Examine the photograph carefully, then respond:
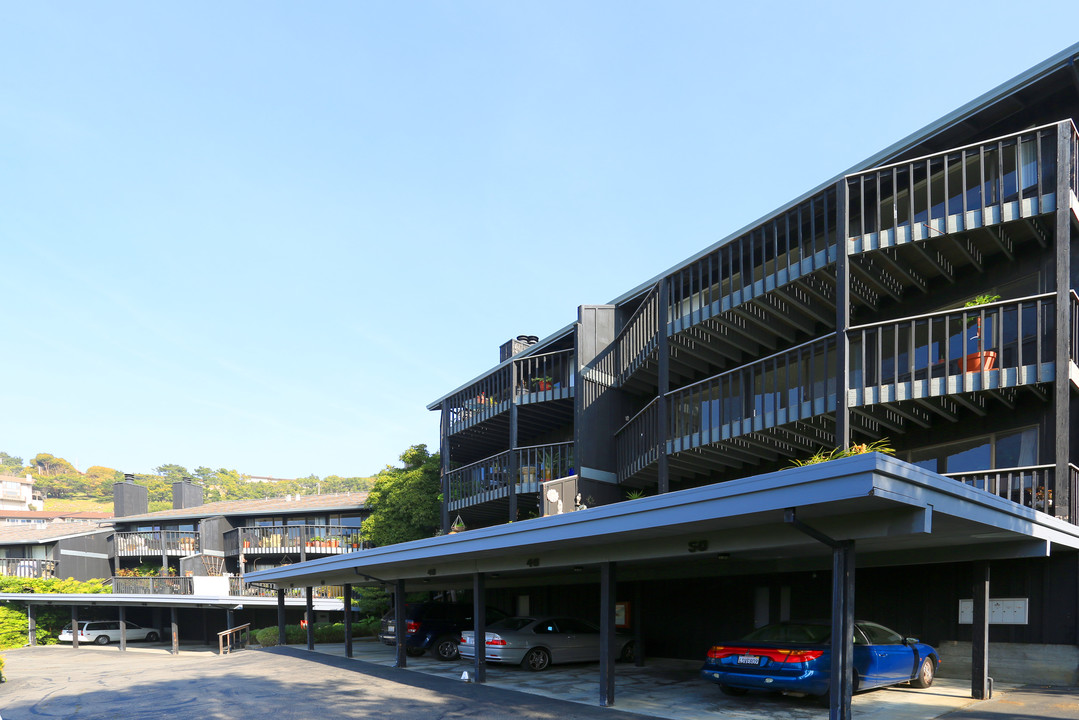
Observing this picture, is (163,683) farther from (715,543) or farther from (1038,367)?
(1038,367)

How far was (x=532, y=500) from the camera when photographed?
83.8 feet

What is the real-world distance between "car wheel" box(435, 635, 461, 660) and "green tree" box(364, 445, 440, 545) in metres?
11.3

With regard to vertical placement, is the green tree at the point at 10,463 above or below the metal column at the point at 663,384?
below

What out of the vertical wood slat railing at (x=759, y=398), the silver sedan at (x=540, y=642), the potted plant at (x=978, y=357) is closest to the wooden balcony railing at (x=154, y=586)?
the silver sedan at (x=540, y=642)

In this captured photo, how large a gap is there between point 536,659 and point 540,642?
1.16ft

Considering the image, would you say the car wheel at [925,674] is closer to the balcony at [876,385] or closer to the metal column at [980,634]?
the metal column at [980,634]

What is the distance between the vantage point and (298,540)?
3981 cm

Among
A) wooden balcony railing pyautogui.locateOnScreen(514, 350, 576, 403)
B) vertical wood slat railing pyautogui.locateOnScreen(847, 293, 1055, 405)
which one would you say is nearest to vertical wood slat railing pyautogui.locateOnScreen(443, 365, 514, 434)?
wooden balcony railing pyautogui.locateOnScreen(514, 350, 576, 403)

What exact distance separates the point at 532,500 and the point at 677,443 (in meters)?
7.79

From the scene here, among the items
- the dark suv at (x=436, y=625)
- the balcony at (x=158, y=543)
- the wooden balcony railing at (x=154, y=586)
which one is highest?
the dark suv at (x=436, y=625)

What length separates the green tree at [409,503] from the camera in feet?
109

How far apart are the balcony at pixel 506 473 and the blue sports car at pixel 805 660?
1084 centimetres

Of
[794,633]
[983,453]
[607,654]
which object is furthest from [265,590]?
[983,453]

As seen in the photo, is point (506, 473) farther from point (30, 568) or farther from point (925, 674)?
point (30, 568)
